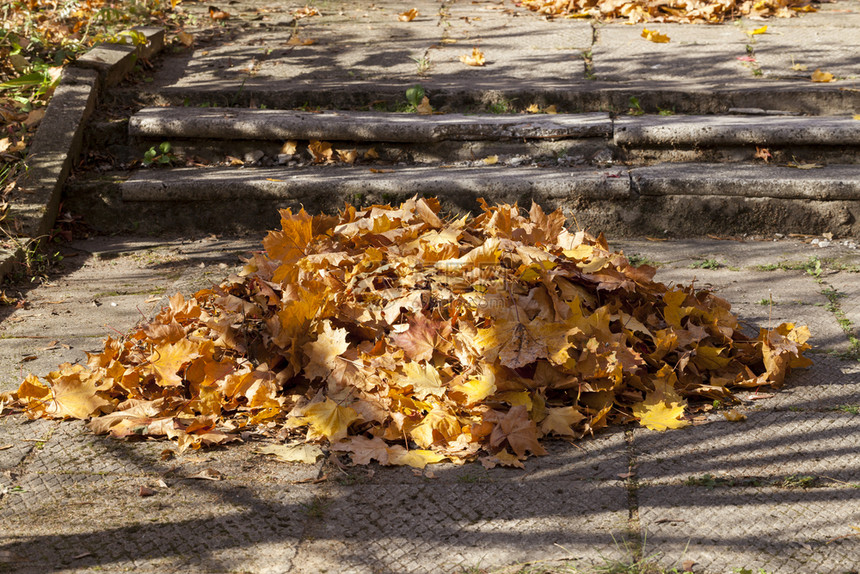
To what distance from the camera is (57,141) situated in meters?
4.34

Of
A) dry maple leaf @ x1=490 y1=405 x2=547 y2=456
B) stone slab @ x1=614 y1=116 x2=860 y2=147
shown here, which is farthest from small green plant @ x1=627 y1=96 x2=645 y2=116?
dry maple leaf @ x1=490 y1=405 x2=547 y2=456

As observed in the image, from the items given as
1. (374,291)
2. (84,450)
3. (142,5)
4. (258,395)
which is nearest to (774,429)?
(374,291)

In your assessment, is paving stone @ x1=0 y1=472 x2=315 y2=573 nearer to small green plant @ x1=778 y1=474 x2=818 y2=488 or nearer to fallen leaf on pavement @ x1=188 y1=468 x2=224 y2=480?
fallen leaf on pavement @ x1=188 y1=468 x2=224 y2=480

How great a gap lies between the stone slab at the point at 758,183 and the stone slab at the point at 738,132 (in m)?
0.20

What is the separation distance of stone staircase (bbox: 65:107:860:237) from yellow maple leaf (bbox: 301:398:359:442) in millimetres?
1848

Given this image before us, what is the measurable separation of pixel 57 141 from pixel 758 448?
3713 mm

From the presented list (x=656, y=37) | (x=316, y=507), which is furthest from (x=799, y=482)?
(x=656, y=37)

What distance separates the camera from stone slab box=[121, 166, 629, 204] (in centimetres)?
398

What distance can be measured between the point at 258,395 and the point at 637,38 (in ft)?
14.0

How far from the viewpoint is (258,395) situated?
8.14 ft

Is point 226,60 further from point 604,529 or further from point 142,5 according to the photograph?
point 604,529

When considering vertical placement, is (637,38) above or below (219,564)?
above

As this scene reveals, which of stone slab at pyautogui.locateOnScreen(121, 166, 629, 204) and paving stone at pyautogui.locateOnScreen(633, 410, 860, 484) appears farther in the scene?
stone slab at pyautogui.locateOnScreen(121, 166, 629, 204)

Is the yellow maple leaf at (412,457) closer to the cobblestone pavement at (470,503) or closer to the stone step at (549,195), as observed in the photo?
the cobblestone pavement at (470,503)
